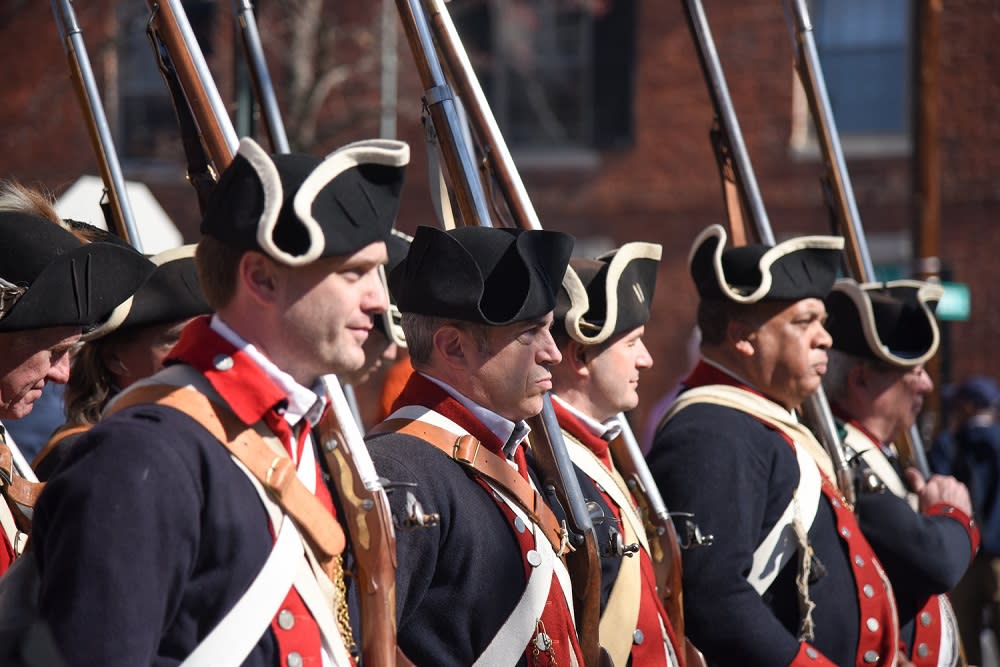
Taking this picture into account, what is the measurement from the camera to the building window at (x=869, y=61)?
1375cm

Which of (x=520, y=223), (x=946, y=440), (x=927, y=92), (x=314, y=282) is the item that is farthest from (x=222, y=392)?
(x=927, y=92)

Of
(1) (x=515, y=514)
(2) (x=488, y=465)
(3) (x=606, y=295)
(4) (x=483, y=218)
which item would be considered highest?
(4) (x=483, y=218)

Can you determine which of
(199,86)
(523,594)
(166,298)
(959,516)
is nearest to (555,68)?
(959,516)

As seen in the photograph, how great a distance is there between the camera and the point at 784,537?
4.07 meters

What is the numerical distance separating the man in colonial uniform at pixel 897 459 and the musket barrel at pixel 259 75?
2167 mm

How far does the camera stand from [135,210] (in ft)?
16.2

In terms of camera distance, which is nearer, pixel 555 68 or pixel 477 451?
pixel 477 451

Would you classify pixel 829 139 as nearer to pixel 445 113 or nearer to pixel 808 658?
pixel 808 658

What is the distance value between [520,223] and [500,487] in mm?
870

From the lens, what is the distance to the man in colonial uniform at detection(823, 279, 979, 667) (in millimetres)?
4461

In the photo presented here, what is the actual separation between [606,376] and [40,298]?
1.50 m

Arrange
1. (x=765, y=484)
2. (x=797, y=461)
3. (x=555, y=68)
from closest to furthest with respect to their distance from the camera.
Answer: (x=765, y=484) → (x=797, y=461) → (x=555, y=68)

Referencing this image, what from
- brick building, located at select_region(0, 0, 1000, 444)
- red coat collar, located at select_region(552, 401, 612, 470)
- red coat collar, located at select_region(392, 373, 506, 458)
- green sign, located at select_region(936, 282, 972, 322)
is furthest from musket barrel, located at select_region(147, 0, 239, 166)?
brick building, located at select_region(0, 0, 1000, 444)

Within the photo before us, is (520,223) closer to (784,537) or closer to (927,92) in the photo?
(784,537)
